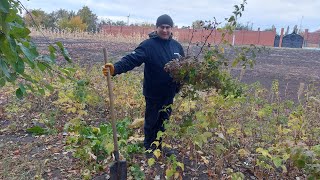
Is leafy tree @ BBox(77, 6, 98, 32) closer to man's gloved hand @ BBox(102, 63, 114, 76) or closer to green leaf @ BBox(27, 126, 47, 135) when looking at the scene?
green leaf @ BBox(27, 126, 47, 135)

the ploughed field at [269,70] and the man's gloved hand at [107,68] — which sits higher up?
the man's gloved hand at [107,68]

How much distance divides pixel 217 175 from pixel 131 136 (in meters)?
1.66

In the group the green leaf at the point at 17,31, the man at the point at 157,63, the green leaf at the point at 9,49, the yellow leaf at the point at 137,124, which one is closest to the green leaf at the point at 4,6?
the green leaf at the point at 9,49

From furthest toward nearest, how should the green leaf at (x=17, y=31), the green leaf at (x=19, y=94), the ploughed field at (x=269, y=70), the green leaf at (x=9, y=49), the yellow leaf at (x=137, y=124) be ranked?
the ploughed field at (x=269, y=70) < the yellow leaf at (x=137, y=124) < the green leaf at (x=19, y=94) < the green leaf at (x=17, y=31) < the green leaf at (x=9, y=49)

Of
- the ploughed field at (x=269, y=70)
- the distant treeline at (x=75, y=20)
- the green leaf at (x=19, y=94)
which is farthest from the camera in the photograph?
the distant treeline at (x=75, y=20)

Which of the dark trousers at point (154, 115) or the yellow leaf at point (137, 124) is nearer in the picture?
the dark trousers at point (154, 115)

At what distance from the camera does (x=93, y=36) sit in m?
33.3

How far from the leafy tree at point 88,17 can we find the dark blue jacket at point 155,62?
152 ft

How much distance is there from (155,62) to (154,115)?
67cm

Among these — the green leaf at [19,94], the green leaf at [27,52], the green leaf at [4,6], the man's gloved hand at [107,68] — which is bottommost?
the man's gloved hand at [107,68]

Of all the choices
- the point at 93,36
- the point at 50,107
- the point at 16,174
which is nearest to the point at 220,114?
the point at 16,174

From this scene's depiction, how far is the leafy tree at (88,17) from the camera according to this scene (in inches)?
1924

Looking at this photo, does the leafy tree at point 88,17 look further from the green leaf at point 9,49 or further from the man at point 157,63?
the green leaf at point 9,49

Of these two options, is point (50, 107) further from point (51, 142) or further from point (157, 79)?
point (157, 79)
